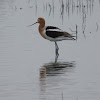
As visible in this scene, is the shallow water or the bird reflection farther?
the bird reflection

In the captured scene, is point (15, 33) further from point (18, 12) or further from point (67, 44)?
point (18, 12)

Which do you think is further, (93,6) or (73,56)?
(93,6)

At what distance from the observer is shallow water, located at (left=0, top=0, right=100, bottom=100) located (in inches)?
338

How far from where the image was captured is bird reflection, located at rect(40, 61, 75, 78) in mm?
10164

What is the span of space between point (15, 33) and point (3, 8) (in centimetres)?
689

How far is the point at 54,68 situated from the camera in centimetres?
1070

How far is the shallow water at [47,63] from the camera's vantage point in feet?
28.1

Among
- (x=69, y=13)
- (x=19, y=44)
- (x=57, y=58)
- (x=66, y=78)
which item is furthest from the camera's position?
(x=69, y=13)

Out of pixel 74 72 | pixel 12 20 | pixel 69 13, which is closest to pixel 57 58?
pixel 74 72

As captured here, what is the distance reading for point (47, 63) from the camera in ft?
36.7

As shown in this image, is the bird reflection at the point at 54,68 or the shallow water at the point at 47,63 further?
the bird reflection at the point at 54,68

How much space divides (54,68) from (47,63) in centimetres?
49

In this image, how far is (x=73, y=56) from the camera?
11.8 meters

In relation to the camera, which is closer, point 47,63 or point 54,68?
point 54,68
